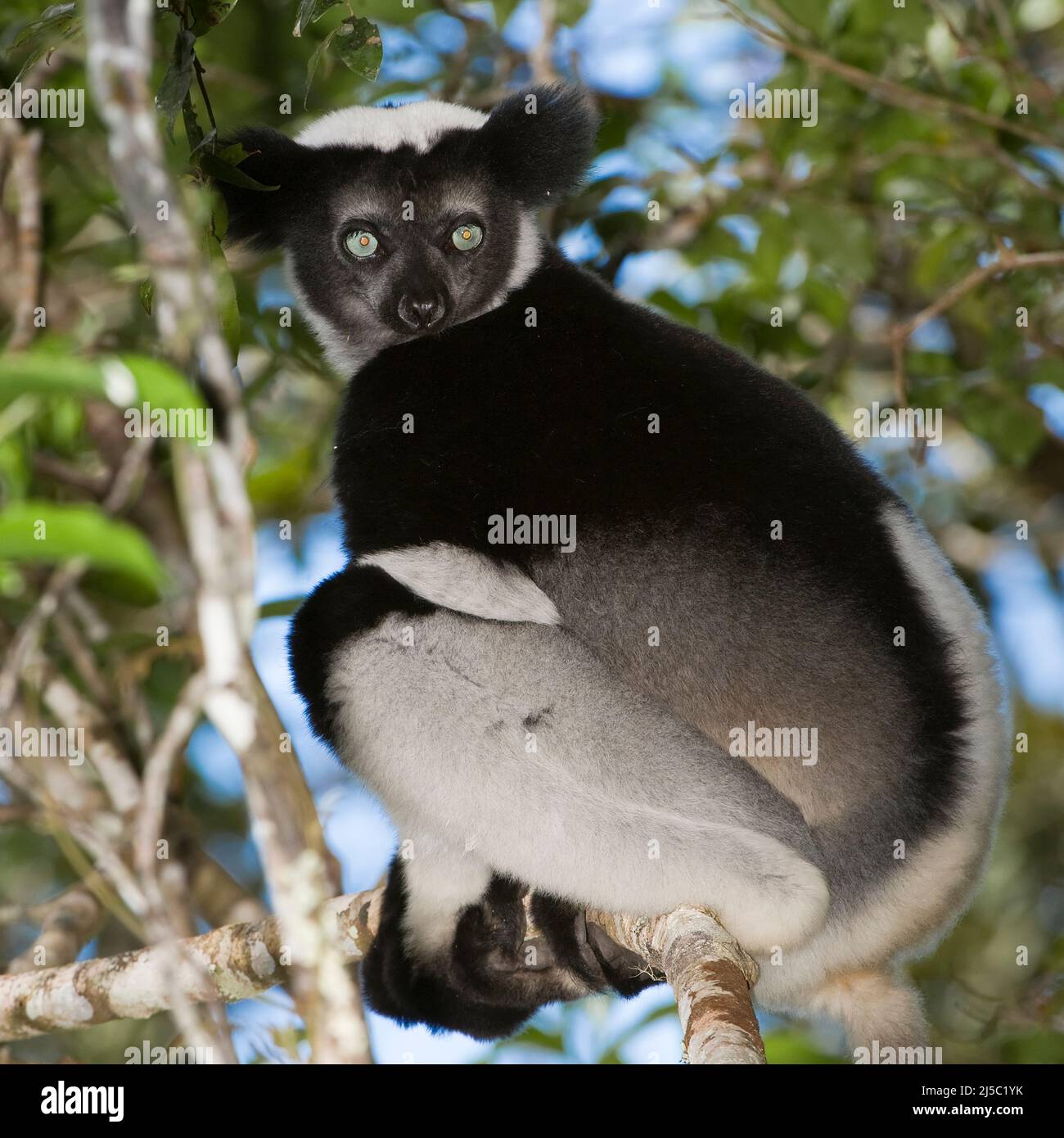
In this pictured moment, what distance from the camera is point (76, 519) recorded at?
130cm

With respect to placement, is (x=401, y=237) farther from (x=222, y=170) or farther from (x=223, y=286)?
(x=223, y=286)

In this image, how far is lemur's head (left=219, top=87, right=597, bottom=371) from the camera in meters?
4.10

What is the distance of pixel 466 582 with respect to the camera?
11.0ft

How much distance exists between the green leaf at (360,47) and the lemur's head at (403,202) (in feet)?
3.00

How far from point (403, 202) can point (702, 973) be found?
2699 mm

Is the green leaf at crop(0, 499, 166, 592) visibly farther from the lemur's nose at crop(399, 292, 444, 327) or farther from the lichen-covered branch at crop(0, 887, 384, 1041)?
the lemur's nose at crop(399, 292, 444, 327)

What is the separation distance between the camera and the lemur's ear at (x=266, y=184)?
4.07 m

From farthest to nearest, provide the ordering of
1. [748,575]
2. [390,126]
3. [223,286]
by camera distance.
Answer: [390,126] < [748,575] < [223,286]

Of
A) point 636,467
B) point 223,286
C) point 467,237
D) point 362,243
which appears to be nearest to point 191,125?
point 223,286

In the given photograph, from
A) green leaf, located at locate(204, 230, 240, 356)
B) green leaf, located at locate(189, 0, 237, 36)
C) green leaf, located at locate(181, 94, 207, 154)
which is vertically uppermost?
green leaf, located at locate(189, 0, 237, 36)

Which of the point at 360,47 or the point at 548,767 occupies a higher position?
the point at 360,47

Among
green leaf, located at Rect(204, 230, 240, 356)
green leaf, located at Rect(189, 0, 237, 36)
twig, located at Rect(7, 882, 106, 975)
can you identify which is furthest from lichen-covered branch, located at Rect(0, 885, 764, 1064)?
green leaf, located at Rect(189, 0, 237, 36)

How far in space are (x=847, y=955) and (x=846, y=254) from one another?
270 centimetres
